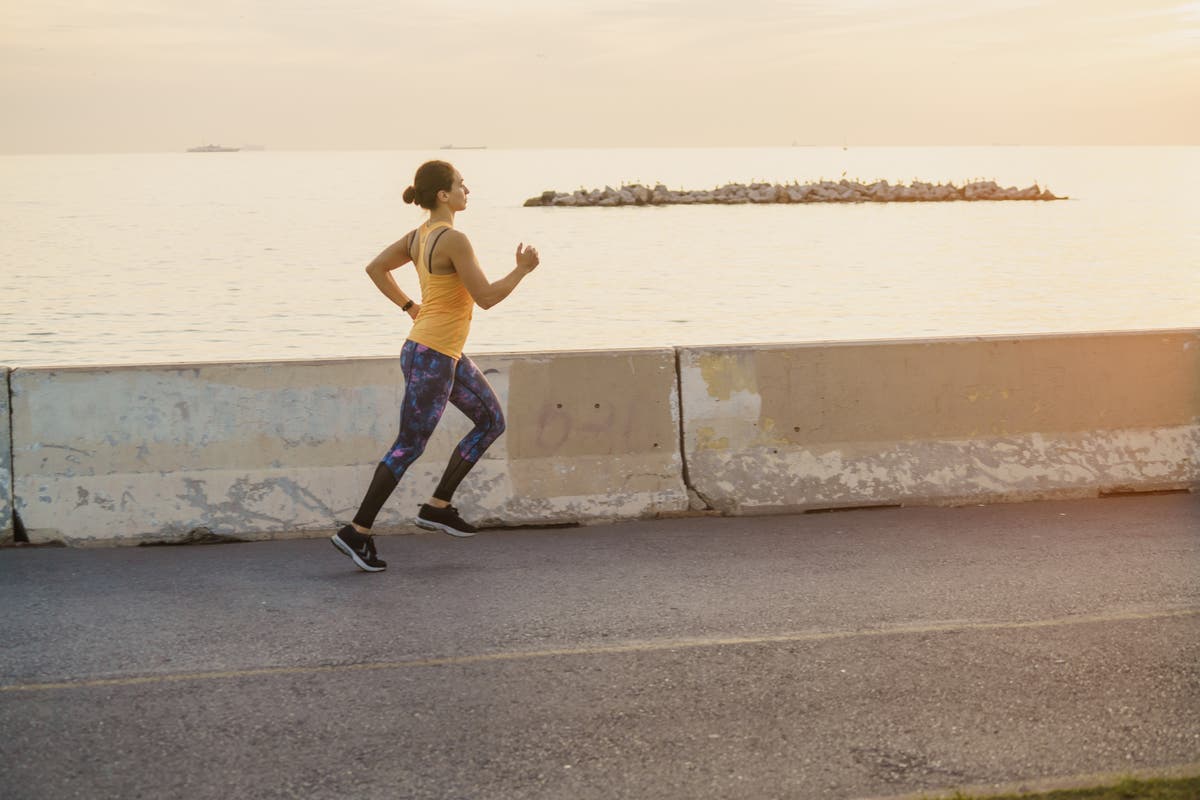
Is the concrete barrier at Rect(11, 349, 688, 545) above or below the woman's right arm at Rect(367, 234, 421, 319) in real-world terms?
below

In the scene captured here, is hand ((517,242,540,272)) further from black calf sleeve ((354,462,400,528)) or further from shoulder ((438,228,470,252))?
black calf sleeve ((354,462,400,528))

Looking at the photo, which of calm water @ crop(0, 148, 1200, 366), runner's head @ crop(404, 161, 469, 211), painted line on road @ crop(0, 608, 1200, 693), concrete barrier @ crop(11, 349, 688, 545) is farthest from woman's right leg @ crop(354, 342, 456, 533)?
calm water @ crop(0, 148, 1200, 366)

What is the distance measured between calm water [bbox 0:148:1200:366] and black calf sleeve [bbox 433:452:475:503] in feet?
52.3

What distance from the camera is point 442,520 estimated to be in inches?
320

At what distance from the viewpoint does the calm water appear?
41.7 meters

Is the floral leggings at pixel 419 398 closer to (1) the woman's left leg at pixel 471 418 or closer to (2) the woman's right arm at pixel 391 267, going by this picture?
(1) the woman's left leg at pixel 471 418

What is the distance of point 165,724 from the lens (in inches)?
211

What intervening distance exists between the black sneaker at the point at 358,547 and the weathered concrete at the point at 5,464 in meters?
2.04

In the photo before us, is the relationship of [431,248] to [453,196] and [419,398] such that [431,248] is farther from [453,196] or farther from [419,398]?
[419,398]

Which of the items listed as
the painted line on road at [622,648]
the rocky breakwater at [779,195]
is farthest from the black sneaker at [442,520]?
the rocky breakwater at [779,195]

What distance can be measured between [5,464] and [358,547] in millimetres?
2249

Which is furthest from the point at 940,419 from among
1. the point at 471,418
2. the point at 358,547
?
→ the point at 358,547

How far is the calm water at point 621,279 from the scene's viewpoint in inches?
1642

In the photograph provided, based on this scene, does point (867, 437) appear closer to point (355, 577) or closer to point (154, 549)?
point (355, 577)
